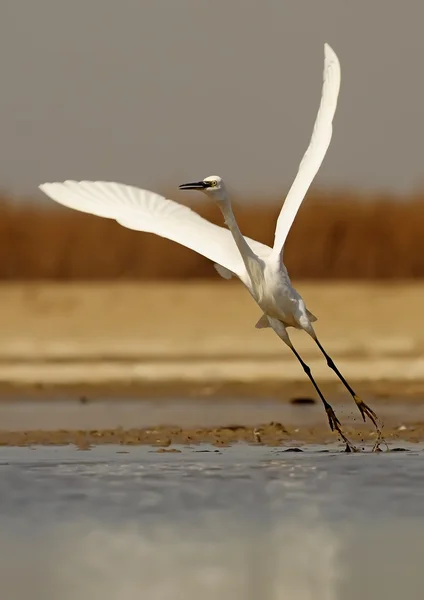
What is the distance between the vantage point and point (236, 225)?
13305 millimetres

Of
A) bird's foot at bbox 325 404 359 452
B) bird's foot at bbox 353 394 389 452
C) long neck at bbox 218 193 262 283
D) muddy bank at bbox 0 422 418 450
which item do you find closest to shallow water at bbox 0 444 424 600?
bird's foot at bbox 325 404 359 452

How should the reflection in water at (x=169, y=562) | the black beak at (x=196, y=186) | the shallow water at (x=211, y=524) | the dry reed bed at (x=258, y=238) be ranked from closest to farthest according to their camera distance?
1. the reflection in water at (x=169, y=562)
2. the shallow water at (x=211, y=524)
3. the black beak at (x=196, y=186)
4. the dry reed bed at (x=258, y=238)

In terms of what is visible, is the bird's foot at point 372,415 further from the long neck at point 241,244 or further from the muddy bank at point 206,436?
the long neck at point 241,244

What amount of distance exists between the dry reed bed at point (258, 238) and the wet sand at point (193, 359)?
2.85 m

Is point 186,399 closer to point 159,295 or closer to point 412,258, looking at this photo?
point 159,295

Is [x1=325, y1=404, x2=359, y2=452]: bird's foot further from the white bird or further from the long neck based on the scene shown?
the long neck

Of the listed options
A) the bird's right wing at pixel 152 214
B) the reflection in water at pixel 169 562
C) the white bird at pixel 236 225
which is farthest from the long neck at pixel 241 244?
the reflection in water at pixel 169 562

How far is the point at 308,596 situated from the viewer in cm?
795

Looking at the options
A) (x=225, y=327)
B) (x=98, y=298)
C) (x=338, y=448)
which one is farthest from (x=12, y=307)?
(x=338, y=448)

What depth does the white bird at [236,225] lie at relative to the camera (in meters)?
13.2

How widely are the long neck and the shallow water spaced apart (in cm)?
134

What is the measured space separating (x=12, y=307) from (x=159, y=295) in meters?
2.30

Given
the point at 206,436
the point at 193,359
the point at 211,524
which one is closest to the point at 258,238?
the point at 193,359

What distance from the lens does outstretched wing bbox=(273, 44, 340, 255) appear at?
13.1m
